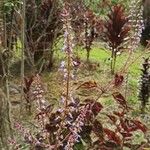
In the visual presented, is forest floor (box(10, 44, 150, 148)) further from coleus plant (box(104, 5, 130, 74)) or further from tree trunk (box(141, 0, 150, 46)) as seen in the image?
tree trunk (box(141, 0, 150, 46))

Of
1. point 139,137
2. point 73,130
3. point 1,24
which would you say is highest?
point 1,24

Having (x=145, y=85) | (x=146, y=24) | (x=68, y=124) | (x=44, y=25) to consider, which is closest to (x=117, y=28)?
(x=44, y=25)

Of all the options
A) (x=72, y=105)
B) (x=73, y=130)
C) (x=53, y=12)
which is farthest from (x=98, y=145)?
(x=53, y=12)

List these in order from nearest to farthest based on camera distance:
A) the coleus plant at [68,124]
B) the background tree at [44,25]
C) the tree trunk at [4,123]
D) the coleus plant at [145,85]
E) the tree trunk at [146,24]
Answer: the coleus plant at [68,124]
the tree trunk at [4,123]
the coleus plant at [145,85]
the background tree at [44,25]
the tree trunk at [146,24]

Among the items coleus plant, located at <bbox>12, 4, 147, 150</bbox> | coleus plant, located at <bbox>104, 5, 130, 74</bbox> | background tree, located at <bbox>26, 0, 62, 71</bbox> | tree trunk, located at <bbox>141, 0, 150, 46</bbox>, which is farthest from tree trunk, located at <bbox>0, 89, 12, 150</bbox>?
tree trunk, located at <bbox>141, 0, 150, 46</bbox>

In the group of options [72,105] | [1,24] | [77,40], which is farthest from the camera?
[77,40]

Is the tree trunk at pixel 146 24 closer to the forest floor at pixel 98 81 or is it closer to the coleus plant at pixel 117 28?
the forest floor at pixel 98 81

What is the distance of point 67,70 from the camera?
3045mm

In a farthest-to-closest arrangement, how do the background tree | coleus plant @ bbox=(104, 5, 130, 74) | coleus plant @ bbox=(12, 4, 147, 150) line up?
coleus plant @ bbox=(104, 5, 130, 74) < the background tree < coleus plant @ bbox=(12, 4, 147, 150)

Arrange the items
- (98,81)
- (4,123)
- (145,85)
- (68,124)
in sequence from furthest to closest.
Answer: (98,81), (145,85), (4,123), (68,124)

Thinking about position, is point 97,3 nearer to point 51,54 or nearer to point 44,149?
point 51,54

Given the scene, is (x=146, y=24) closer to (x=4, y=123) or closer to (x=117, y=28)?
(x=117, y=28)

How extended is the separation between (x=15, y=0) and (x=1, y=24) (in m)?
0.25

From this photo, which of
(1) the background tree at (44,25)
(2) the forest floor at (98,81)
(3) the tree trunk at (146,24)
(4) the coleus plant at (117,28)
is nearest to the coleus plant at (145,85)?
(2) the forest floor at (98,81)
